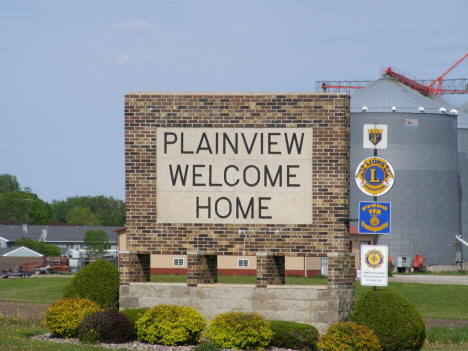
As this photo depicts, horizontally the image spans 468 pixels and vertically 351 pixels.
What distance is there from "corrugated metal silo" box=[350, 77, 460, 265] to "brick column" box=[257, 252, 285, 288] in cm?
5350

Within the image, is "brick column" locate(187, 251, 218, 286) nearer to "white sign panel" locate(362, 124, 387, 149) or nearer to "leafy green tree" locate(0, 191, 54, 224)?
"white sign panel" locate(362, 124, 387, 149)

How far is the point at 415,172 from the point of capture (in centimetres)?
7831

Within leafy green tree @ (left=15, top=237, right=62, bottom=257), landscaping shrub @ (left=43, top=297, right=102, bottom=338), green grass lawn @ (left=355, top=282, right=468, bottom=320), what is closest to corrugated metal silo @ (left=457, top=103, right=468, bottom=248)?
green grass lawn @ (left=355, top=282, right=468, bottom=320)

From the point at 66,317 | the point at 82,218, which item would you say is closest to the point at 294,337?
the point at 66,317

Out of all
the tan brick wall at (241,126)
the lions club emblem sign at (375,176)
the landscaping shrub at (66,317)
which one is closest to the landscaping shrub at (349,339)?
the tan brick wall at (241,126)

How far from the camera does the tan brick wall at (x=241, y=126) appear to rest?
960 inches

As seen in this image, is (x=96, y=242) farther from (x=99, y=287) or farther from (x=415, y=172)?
(x=99, y=287)

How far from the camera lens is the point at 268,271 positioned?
80.0 ft

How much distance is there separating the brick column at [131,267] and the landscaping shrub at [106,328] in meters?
1.89

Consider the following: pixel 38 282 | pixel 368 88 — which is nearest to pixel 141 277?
pixel 38 282

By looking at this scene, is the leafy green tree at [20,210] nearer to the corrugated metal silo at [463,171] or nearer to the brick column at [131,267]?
the corrugated metal silo at [463,171]

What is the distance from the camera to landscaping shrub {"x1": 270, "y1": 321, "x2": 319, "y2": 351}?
22812mm

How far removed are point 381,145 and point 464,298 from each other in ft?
85.4

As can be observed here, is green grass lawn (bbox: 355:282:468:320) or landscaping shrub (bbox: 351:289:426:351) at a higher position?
landscaping shrub (bbox: 351:289:426:351)
